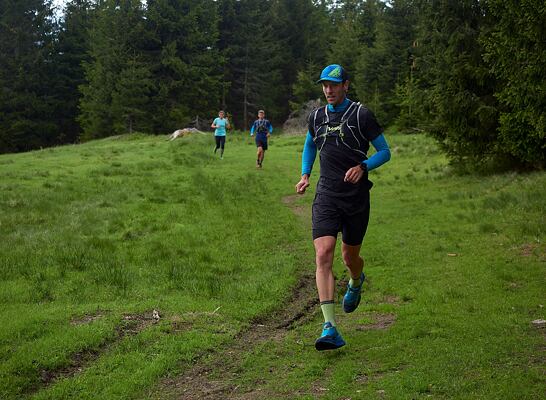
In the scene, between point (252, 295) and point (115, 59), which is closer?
point (252, 295)

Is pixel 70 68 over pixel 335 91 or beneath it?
over

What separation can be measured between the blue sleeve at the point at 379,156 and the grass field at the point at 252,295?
1.80 m

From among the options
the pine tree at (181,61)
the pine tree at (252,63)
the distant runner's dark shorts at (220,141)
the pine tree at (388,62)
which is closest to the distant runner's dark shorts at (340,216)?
the distant runner's dark shorts at (220,141)

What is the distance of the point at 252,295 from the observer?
27.3ft

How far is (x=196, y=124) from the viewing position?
58.1 meters

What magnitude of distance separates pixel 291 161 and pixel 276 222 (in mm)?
14683

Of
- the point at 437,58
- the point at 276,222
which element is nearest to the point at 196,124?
the point at 437,58

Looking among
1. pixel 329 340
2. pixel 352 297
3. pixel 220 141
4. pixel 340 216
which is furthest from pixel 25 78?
pixel 329 340

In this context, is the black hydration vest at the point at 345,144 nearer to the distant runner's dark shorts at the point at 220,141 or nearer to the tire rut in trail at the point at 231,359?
the tire rut in trail at the point at 231,359

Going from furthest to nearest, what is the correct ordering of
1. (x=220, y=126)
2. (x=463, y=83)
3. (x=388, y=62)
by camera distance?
1. (x=388, y=62)
2. (x=220, y=126)
3. (x=463, y=83)

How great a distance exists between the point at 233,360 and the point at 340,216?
1.79 m

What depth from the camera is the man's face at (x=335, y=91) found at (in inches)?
241

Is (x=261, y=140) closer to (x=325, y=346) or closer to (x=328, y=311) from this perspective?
(x=328, y=311)

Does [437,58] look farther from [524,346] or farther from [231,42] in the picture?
[231,42]
